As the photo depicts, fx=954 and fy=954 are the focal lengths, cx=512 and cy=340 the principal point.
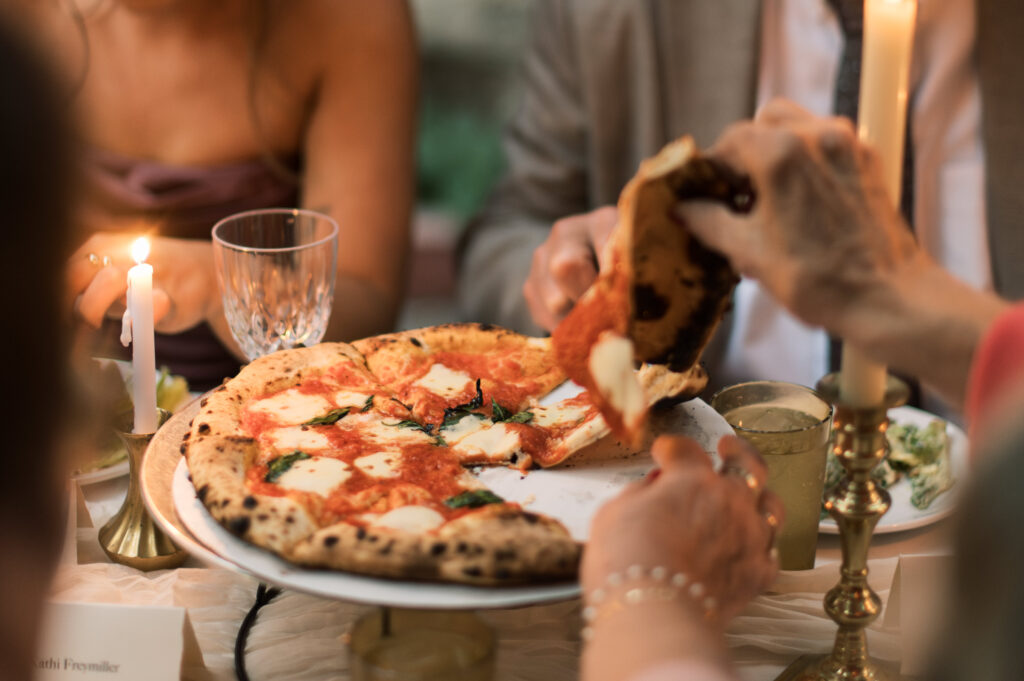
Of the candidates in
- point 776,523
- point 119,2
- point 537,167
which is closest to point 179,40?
point 119,2

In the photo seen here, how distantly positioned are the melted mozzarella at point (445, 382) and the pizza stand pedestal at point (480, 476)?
0.64 ft

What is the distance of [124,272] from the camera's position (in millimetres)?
1222

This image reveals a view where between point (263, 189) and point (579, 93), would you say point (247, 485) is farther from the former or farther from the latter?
point (579, 93)

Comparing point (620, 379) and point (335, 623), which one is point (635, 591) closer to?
point (620, 379)

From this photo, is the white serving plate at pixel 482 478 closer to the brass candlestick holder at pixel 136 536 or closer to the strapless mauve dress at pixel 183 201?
the brass candlestick holder at pixel 136 536

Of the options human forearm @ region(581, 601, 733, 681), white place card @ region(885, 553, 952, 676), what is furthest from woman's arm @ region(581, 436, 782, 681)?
white place card @ region(885, 553, 952, 676)

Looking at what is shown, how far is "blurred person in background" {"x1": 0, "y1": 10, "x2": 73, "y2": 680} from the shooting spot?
1.64 ft

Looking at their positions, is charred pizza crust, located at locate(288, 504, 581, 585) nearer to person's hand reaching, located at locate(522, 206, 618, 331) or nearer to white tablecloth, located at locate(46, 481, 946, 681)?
white tablecloth, located at locate(46, 481, 946, 681)

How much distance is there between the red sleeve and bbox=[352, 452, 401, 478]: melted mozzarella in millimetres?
543

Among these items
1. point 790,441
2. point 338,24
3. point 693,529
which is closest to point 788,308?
point 693,529

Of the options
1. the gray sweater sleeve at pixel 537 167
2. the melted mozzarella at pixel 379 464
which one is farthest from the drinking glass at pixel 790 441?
the gray sweater sleeve at pixel 537 167

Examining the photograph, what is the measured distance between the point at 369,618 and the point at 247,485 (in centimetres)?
19

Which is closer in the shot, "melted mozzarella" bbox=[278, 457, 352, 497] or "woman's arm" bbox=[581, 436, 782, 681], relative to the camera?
"woman's arm" bbox=[581, 436, 782, 681]

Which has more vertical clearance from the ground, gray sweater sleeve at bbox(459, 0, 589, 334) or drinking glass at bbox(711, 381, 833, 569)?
gray sweater sleeve at bbox(459, 0, 589, 334)
